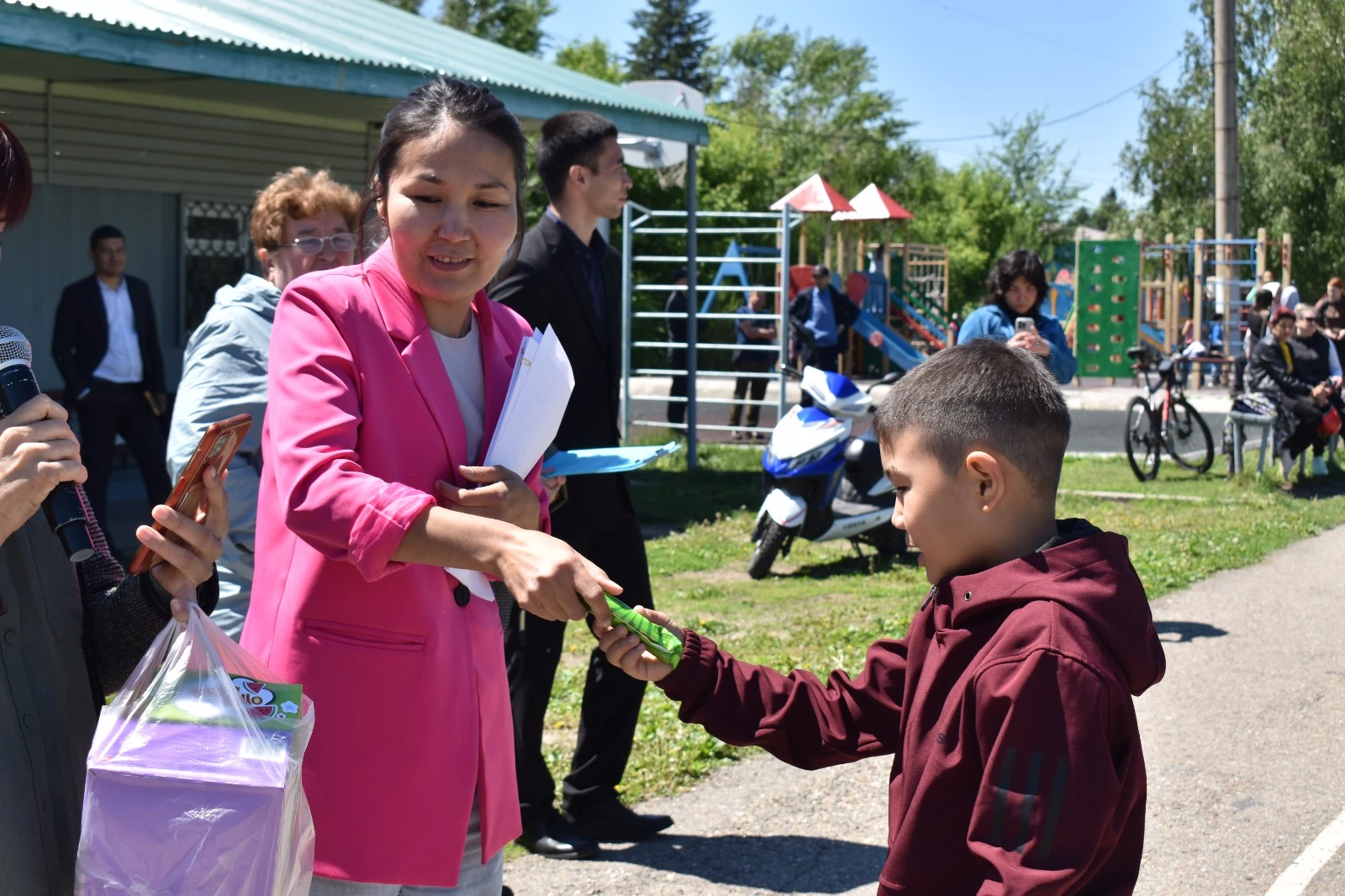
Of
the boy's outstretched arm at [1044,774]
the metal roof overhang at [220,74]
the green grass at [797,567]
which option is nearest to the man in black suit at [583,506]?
the green grass at [797,567]

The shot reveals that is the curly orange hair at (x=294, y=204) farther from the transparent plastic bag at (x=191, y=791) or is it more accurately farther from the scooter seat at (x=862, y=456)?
the scooter seat at (x=862, y=456)

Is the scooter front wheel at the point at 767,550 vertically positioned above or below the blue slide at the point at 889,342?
below

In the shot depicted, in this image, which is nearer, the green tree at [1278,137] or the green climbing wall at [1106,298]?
the green climbing wall at [1106,298]

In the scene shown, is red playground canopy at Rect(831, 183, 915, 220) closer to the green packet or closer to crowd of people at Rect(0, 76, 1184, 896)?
crowd of people at Rect(0, 76, 1184, 896)

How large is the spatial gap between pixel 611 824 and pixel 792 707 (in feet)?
7.83

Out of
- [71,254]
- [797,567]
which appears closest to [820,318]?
[797,567]

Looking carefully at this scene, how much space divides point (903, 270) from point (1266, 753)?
92.5 ft

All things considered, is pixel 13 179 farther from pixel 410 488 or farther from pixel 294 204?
pixel 294 204

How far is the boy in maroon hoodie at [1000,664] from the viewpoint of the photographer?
2.09 metres

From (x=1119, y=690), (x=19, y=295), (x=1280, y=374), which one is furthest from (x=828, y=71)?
(x=1119, y=690)

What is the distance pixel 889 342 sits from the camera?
27969 mm

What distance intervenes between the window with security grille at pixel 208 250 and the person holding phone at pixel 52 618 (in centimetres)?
1131

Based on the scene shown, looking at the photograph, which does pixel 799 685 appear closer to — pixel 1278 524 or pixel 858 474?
pixel 858 474

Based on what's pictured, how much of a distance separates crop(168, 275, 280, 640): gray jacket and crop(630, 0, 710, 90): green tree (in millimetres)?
70064
